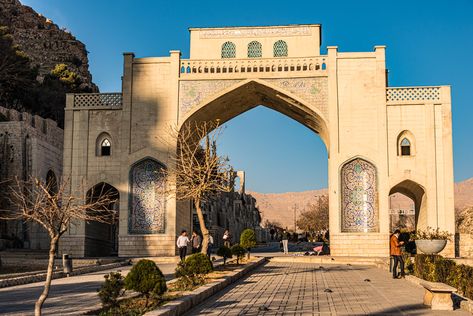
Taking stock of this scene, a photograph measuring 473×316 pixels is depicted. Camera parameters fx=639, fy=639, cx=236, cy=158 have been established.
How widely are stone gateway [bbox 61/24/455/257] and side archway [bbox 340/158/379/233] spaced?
4cm

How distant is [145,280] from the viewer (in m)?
8.93

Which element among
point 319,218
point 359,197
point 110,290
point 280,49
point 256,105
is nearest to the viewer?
point 110,290

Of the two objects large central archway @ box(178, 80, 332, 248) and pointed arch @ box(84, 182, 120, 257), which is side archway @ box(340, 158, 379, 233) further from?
pointed arch @ box(84, 182, 120, 257)

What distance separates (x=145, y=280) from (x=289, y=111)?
20.8 meters

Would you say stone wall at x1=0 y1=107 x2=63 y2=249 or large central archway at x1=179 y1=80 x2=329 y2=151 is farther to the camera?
stone wall at x1=0 y1=107 x2=63 y2=249

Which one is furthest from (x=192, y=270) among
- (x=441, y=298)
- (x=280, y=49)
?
(x=280, y=49)

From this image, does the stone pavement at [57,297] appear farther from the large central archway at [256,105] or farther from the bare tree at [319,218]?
the bare tree at [319,218]

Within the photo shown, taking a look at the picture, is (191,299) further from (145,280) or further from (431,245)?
(431,245)

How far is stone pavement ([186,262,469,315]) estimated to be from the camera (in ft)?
31.8

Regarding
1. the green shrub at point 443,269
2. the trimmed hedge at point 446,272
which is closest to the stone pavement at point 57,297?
the trimmed hedge at point 446,272

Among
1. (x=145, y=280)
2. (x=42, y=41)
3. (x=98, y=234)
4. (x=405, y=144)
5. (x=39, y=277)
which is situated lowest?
(x=39, y=277)

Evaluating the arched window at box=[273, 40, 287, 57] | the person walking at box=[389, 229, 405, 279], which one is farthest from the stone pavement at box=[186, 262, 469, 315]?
the arched window at box=[273, 40, 287, 57]

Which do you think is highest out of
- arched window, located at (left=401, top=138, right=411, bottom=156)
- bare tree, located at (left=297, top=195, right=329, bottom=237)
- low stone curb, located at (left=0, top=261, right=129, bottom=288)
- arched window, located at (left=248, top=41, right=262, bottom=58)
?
arched window, located at (left=248, top=41, right=262, bottom=58)

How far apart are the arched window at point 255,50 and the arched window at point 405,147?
24.0ft
